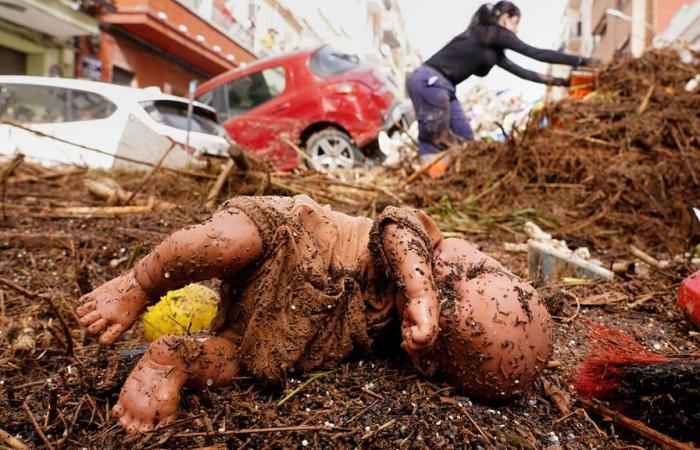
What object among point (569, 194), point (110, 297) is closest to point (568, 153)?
point (569, 194)

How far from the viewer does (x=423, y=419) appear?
4.74ft

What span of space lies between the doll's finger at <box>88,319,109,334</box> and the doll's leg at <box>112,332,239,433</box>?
138 millimetres

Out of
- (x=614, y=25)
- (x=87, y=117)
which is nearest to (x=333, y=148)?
(x=87, y=117)

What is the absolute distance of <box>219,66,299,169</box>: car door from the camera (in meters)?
8.16

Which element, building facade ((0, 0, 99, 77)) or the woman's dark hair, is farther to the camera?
building facade ((0, 0, 99, 77))

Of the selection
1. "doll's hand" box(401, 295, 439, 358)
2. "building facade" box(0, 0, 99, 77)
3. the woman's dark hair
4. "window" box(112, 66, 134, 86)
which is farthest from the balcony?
"doll's hand" box(401, 295, 439, 358)

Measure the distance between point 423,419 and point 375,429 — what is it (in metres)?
Result: 0.13

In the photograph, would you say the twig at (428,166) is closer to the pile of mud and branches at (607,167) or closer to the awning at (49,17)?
the pile of mud and branches at (607,167)

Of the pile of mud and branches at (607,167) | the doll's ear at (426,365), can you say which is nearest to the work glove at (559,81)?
the pile of mud and branches at (607,167)

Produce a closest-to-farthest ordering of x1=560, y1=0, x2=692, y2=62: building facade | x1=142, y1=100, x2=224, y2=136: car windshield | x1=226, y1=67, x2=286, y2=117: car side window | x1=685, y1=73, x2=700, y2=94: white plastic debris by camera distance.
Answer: x1=685, y1=73, x2=700, y2=94: white plastic debris
x1=142, y1=100, x2=224, y2=136: car windshield
x1=226, y1=67, x2=286, y2=117: car side window
x1=560, y1=0, x2=692, y2=62: building facade

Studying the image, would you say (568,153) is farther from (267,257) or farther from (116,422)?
(116,422)

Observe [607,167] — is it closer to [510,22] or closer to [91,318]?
[510,22]

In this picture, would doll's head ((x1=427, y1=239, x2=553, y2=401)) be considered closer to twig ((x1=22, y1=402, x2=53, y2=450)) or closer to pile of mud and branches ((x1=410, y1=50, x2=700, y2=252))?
twig ((x1=22, y1=402, x2=53, y2=450))

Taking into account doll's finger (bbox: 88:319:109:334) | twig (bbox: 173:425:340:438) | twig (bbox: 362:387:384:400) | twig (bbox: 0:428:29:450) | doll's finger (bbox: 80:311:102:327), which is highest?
doll's finger (bbox: 80:311:102:327)
